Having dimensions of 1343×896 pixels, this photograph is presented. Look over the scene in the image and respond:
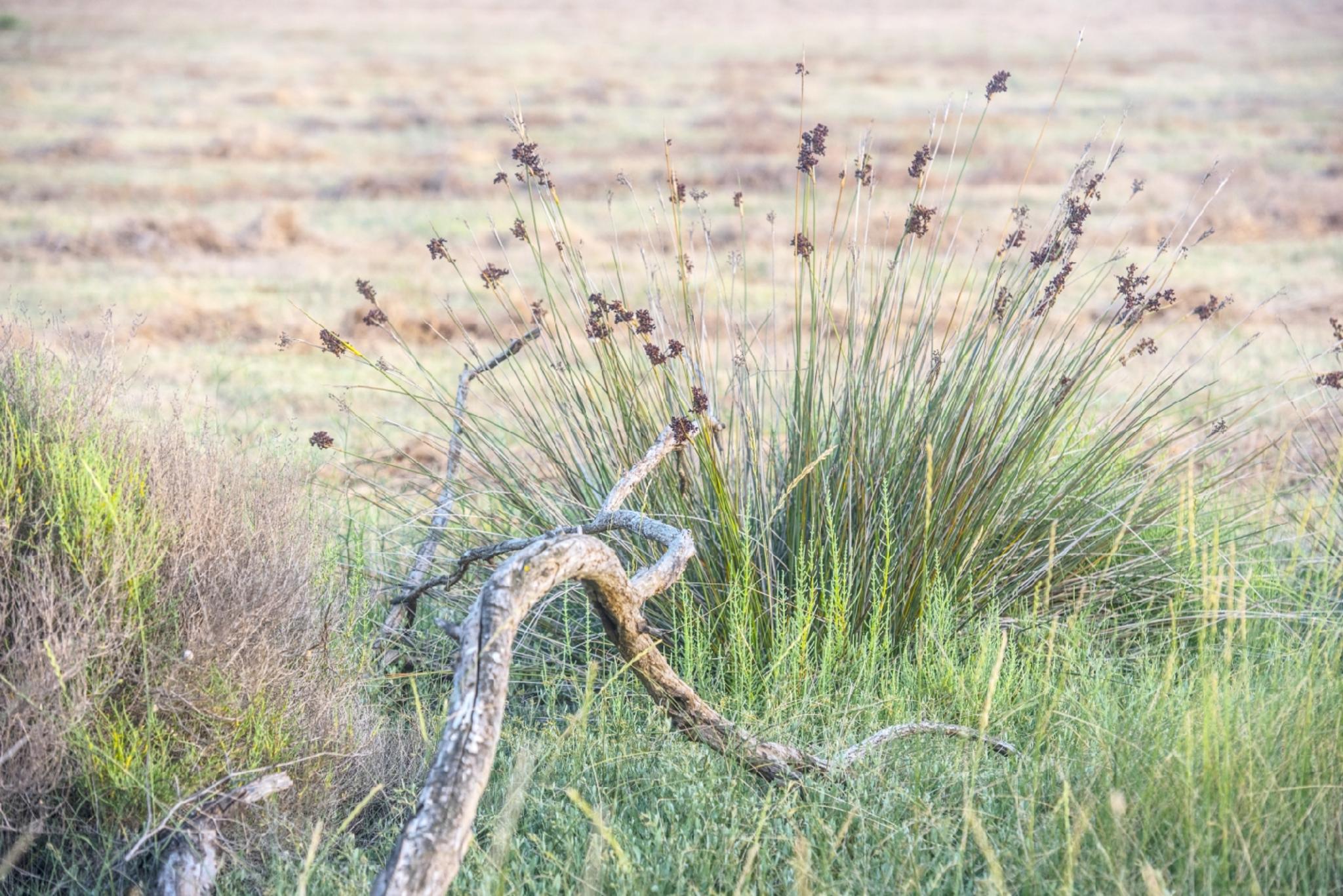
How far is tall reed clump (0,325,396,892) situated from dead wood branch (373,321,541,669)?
1.17 feet

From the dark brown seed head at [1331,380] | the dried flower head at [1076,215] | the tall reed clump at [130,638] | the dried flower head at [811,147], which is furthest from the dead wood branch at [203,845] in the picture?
the dark brown seed head at [1331,380]

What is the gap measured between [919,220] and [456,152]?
15510 millimetres

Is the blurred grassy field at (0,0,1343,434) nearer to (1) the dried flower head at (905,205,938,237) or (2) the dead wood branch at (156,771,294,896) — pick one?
(1) the dried flower head at (905,205,938,237)

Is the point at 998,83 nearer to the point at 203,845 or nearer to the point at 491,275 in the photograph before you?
the point at 491,275

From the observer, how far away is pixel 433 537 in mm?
3193

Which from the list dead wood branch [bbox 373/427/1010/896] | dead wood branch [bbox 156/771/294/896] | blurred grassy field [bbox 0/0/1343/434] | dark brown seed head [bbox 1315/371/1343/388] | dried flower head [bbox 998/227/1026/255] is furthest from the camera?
blurred grassy field [bbox 0/0/1343/434]

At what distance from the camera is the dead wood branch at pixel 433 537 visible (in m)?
3.02

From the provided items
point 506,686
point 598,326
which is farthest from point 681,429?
point 506,686

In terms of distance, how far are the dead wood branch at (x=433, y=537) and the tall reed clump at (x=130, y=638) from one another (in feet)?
1.17

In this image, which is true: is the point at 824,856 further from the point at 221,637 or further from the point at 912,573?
the point at 221,637

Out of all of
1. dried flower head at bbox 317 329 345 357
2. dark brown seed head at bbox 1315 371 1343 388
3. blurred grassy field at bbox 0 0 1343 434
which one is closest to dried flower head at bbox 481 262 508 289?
dried flower head at bbox 317 329 345 357

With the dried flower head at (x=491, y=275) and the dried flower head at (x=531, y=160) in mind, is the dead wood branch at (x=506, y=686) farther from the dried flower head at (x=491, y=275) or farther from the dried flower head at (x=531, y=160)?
the dried flower head at (x=531, y=160)

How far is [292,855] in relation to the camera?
2.28 metres

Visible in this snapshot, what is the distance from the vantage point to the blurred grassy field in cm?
891
